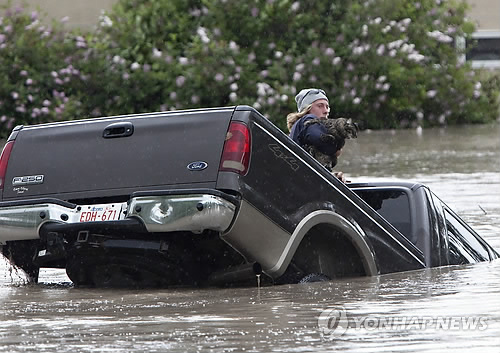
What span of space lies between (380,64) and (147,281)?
18631 millimetres

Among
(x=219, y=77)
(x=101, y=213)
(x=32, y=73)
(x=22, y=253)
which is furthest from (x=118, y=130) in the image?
(x=32, y=73)

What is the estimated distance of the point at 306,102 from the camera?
8.93 m

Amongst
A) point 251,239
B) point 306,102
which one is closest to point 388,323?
point 251,239

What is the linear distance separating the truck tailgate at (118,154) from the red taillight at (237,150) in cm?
4

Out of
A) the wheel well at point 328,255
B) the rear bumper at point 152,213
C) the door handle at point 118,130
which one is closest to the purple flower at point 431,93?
the wheel well at point 328,255

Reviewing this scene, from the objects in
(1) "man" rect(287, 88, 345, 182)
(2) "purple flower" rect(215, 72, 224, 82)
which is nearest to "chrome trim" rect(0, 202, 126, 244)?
(1) "man" rect(287, 88, 345, 182)

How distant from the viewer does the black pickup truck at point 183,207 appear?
7133mm

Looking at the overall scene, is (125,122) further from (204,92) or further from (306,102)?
(204,92)

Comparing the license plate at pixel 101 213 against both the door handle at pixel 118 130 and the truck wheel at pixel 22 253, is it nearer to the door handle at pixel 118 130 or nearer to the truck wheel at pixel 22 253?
the door handle at pixel 118 130

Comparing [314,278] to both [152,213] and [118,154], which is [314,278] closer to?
[152,213]

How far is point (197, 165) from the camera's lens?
7.20 m

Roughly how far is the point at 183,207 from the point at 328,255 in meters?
1.33

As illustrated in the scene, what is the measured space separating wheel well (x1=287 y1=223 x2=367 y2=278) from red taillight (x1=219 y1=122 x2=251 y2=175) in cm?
80

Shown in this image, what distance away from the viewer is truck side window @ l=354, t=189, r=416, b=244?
27.9 feet
